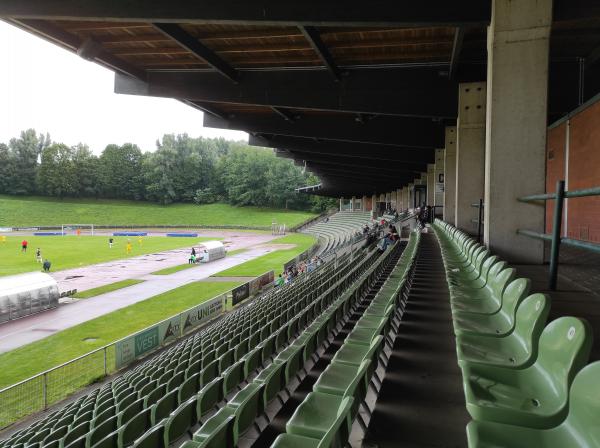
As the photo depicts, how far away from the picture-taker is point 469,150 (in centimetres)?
1286

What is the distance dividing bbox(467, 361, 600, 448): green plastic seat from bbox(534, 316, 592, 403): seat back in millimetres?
205

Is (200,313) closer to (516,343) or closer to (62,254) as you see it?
(516,343)

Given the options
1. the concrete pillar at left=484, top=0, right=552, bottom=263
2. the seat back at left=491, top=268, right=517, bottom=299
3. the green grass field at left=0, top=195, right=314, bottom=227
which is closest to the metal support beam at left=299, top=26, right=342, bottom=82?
the concrete pillar at left=484, top=0, right=552, bottom=263

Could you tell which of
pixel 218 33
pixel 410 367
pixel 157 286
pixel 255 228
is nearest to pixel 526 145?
pixel 410 367

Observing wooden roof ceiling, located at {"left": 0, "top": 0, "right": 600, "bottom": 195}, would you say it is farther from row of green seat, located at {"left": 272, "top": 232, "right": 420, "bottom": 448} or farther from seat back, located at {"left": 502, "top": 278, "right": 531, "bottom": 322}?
row of green seat, located at {"left": 272, "top": 232, "right": 420, "bottom": 448}

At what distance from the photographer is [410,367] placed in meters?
3.76

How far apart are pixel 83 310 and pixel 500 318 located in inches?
759

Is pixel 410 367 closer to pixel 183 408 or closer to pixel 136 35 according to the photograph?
pixel 183 408

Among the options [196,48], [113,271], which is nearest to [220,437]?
[196,48]

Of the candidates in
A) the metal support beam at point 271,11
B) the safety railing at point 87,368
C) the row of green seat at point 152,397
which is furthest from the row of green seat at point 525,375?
the safety railing at point 87,368

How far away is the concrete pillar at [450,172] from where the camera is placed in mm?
16438

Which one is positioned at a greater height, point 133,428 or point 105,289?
point 133,428

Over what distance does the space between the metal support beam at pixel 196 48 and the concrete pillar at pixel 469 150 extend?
6.53 m

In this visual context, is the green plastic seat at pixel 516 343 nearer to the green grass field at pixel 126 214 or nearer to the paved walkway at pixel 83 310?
the paved walkway at pixel 83 310
